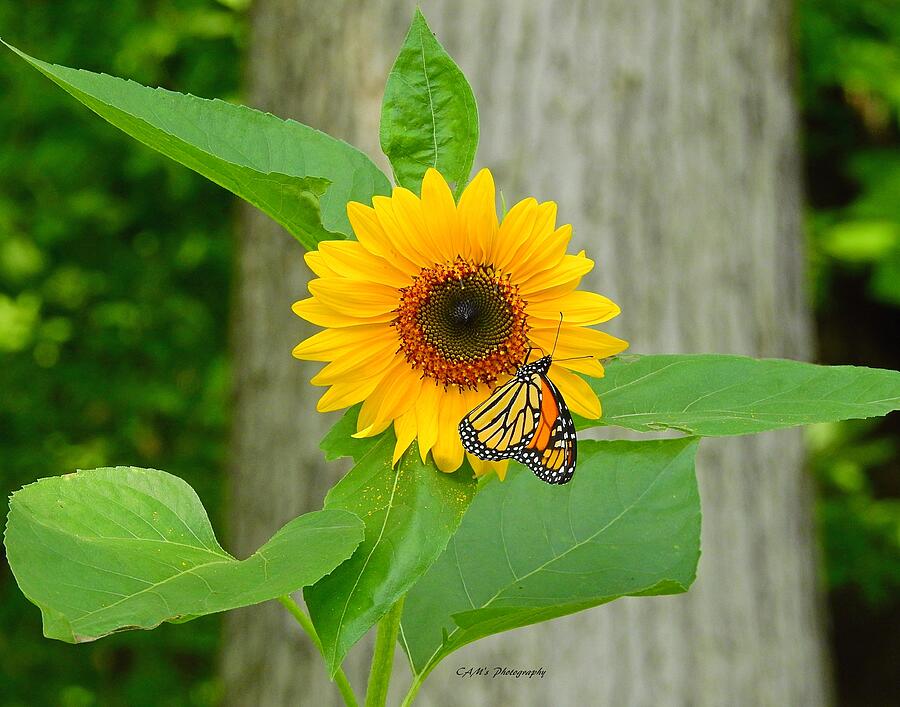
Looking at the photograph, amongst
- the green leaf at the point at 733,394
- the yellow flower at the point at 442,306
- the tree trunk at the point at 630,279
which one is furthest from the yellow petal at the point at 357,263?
the tree trunk at the point at 630,279

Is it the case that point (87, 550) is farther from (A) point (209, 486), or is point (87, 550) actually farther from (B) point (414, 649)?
(A) point (209, 486)

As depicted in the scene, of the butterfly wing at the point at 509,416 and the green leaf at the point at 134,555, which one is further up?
the butterfly wing at the point at 509,416

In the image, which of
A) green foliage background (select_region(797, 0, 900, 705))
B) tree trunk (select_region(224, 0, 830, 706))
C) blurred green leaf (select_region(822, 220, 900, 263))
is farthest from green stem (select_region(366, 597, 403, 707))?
blurred green leaf (select_region(822, 220, 900, 263))

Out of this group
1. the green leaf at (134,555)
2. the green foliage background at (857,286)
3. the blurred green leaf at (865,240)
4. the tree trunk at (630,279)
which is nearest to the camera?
the green leaf at (134,555)

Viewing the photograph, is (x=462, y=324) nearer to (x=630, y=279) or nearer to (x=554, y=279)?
(x=554, y=279)

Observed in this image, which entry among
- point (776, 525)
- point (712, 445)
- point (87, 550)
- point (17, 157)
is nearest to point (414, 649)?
point (87, 550)

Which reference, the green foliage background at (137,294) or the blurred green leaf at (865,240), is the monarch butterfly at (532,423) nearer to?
the blurred green leaf at (865,240)

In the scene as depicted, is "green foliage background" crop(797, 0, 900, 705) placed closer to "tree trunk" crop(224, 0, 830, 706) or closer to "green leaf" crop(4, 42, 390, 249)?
"tree trunk" crop(224, 0, 830, 706)
